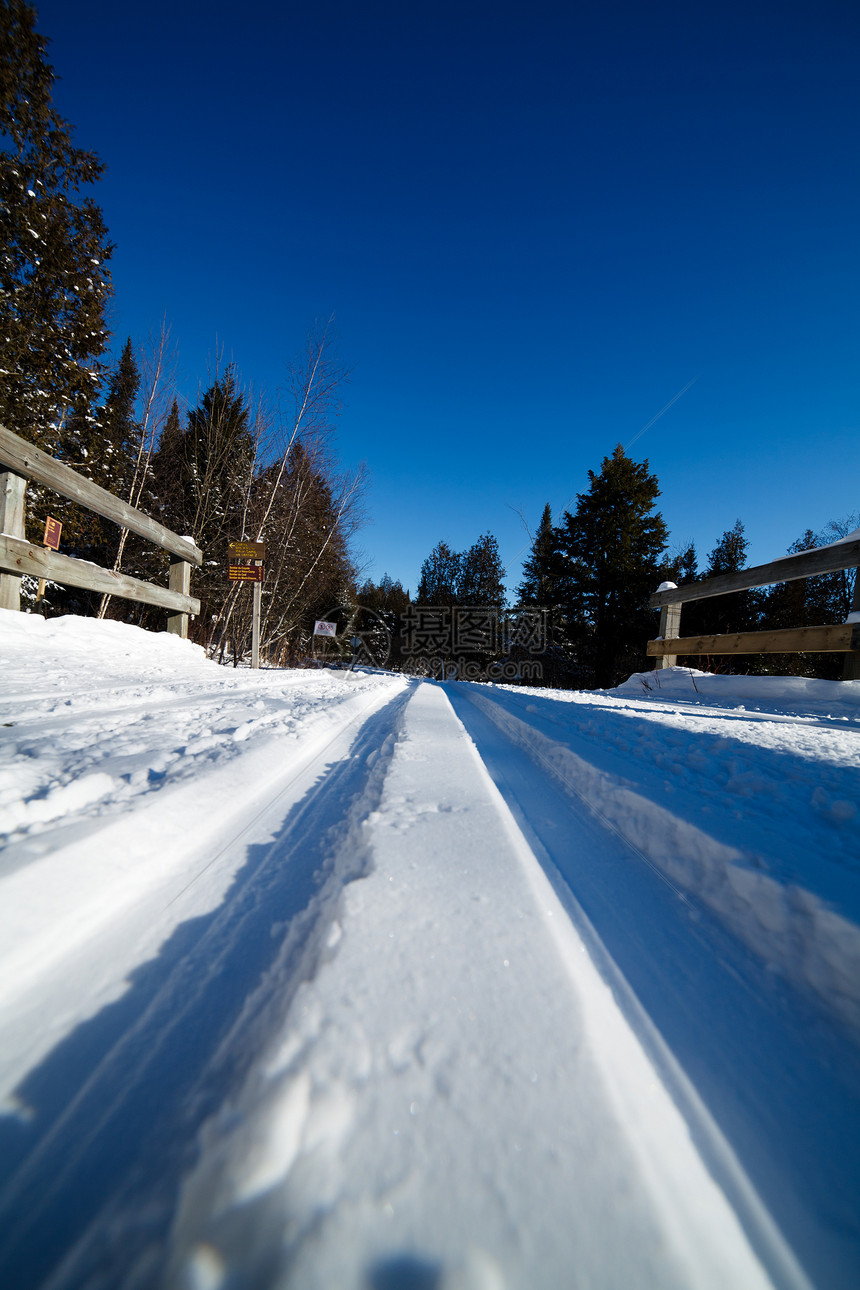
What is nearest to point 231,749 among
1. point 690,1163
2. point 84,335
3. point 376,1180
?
point 376,1180

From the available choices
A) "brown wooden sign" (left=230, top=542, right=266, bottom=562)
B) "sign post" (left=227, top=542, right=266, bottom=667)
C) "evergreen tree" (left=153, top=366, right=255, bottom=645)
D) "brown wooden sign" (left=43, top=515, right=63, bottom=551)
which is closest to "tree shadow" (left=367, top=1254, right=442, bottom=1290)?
"brown wooden sign" (left=43, top=515, right=63, bottom=551)

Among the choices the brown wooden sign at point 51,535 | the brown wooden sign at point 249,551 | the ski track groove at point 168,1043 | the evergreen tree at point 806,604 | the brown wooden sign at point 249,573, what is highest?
the evergreen tree at point 806,604

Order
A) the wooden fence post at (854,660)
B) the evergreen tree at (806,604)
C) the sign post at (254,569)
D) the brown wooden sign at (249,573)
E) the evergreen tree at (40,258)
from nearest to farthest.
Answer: the wooden fence post at (854,660) < the evergreen tree at (40,258) < the sign post at (254,569) < the brown wooden sign at (249,573) < the evergreen tree at (806,604)

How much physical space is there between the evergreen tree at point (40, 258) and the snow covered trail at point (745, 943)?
25.1 ft

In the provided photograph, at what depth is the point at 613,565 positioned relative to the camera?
14523mm

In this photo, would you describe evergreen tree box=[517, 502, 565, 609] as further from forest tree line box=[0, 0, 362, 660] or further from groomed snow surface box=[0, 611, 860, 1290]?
groomed snow surface box=[0, 611, 860, 1290]

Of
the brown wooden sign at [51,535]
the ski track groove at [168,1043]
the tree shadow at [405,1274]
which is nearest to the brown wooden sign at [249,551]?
the brown wooden sign at [51,535]

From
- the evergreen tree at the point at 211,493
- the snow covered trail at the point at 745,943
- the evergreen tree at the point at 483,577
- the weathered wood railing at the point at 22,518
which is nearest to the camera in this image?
the snow covered trail at the point at 745,943

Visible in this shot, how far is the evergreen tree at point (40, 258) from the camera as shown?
16.5ft

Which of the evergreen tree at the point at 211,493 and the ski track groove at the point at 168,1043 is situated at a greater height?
the evergreen tree at the point at 211,493

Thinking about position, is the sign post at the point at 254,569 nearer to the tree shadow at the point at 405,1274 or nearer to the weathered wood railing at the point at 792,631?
the weathered wood railing at the point at 792,631

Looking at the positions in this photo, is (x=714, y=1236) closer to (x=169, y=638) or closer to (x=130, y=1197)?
(x=130, y=1197)

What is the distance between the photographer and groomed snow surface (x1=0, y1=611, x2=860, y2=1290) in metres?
0.39

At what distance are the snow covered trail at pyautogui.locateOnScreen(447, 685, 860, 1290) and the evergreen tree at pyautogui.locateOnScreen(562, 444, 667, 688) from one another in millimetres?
13253
